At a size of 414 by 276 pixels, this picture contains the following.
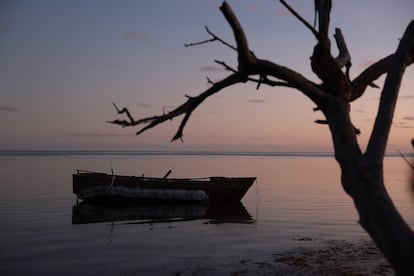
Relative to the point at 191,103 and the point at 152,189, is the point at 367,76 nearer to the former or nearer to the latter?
the point at 191,103

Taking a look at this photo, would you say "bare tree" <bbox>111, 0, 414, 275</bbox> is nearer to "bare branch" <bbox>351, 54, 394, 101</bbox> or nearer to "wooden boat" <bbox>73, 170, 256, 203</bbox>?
"bare branch" <bbox>351, 54, 394, 101</bbox>

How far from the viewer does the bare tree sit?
4250 mm

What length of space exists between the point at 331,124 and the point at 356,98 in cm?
112

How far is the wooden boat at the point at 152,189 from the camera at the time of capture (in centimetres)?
3027

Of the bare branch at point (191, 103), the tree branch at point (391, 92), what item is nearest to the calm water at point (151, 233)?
the tree branch at point (391, 92)

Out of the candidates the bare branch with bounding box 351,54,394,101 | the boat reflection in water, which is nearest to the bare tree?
the bare branch with bounding box 351,54,394,101

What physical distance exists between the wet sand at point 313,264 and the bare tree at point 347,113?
9155 millimetres

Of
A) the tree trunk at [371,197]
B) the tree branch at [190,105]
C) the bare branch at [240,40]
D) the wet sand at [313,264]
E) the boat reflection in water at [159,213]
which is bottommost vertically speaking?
the wet sand at [313,264]

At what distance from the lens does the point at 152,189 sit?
30.5m

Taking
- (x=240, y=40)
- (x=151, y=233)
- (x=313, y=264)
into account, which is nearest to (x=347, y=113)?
(x=240, y=40)

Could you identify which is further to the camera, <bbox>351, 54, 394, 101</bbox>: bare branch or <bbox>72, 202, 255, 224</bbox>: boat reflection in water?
<bbox>72, 202, 255, 224</bbox>: boat reflection in water

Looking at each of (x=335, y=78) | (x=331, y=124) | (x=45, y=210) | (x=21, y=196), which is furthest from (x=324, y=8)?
(x=21, y=196)

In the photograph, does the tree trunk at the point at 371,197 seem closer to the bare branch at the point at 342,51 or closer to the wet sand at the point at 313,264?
the bare branch at the point at 342,51

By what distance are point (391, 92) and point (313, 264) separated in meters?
10.6
